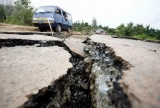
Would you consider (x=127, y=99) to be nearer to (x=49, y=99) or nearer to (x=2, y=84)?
(x=49, y=99)

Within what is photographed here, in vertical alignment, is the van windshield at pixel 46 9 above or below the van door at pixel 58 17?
above

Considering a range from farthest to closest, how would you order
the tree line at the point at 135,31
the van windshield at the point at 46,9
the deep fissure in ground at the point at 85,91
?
the tree line at the point at 135,31
the van windshield at the point at 46,9
the deep fissure in ground at the point at 85,91

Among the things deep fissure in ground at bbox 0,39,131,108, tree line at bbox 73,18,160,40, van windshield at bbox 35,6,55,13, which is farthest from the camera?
tree line at bbox 73,18,160,40

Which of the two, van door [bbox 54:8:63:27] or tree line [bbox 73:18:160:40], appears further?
tree line [bbox 73:18:160:40]

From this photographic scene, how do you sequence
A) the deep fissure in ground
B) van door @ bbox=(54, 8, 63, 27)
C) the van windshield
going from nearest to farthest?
the deep fissure in ground
the van windshield
van door @ bbox=(54, 8, 63, 27)

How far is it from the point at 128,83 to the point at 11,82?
2.34 ft

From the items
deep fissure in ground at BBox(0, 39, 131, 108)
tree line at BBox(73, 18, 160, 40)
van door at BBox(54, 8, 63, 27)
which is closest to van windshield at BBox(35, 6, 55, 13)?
Answer: van door at BBox(54, 8, 63, 27)

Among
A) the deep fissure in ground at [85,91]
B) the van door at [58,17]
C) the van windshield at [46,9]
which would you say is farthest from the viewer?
the van door at [58,17]

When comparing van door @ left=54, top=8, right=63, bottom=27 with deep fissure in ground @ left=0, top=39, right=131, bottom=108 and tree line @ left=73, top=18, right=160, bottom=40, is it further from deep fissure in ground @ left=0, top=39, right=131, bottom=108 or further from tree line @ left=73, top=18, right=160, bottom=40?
tree line @ left=73, top=18, right=160, bottom=40

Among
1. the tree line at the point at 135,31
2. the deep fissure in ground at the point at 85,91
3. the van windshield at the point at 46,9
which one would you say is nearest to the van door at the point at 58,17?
the van windshield at the point at 46,9

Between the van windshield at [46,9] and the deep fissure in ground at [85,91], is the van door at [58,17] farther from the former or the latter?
the deep fissure in ground at [85,91]

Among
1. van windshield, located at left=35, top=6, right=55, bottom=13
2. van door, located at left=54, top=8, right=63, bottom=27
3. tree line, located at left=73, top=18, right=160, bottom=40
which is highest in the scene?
van windshield, located at left=35, top=6, right=55, bottom=13

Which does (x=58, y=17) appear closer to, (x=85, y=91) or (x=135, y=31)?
(x=85, y=91)

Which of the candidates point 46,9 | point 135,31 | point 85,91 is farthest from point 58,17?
point 135,31
